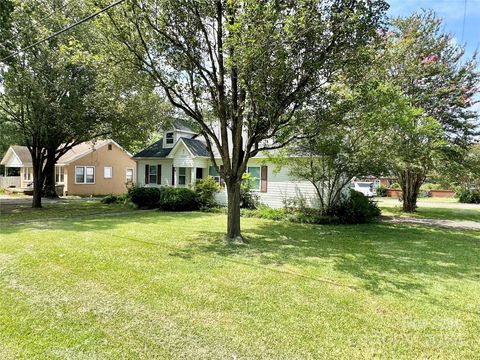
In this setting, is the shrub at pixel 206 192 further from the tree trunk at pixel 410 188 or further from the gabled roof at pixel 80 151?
the gabled roof at pixel 80 151

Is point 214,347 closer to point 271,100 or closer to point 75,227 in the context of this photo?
point 271,100

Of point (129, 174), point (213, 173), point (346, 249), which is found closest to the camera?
point (346, 249)

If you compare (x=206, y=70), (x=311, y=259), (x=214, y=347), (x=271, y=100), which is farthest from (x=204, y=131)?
(x=214, y=347)

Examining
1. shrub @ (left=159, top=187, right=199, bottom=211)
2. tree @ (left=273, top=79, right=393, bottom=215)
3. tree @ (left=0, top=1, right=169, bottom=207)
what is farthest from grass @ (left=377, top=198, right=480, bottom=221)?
tree @ (left=0, top=1, right=169, bottom=207)

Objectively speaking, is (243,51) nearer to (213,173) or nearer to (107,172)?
(213,173)

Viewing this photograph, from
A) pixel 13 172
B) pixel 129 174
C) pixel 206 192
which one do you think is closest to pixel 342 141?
pixel 206 192

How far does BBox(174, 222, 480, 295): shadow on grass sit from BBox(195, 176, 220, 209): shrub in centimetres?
630

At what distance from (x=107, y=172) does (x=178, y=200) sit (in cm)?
1522

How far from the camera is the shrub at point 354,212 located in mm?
14039

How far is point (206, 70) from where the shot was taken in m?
9.23

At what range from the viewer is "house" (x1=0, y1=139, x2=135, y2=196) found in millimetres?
27266

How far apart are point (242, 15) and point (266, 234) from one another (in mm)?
6492

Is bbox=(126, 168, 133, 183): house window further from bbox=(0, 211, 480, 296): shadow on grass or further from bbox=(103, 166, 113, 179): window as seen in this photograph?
bbox=(0, 211, 480, 296): shadow on grass

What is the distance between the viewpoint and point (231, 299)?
4793 mm
